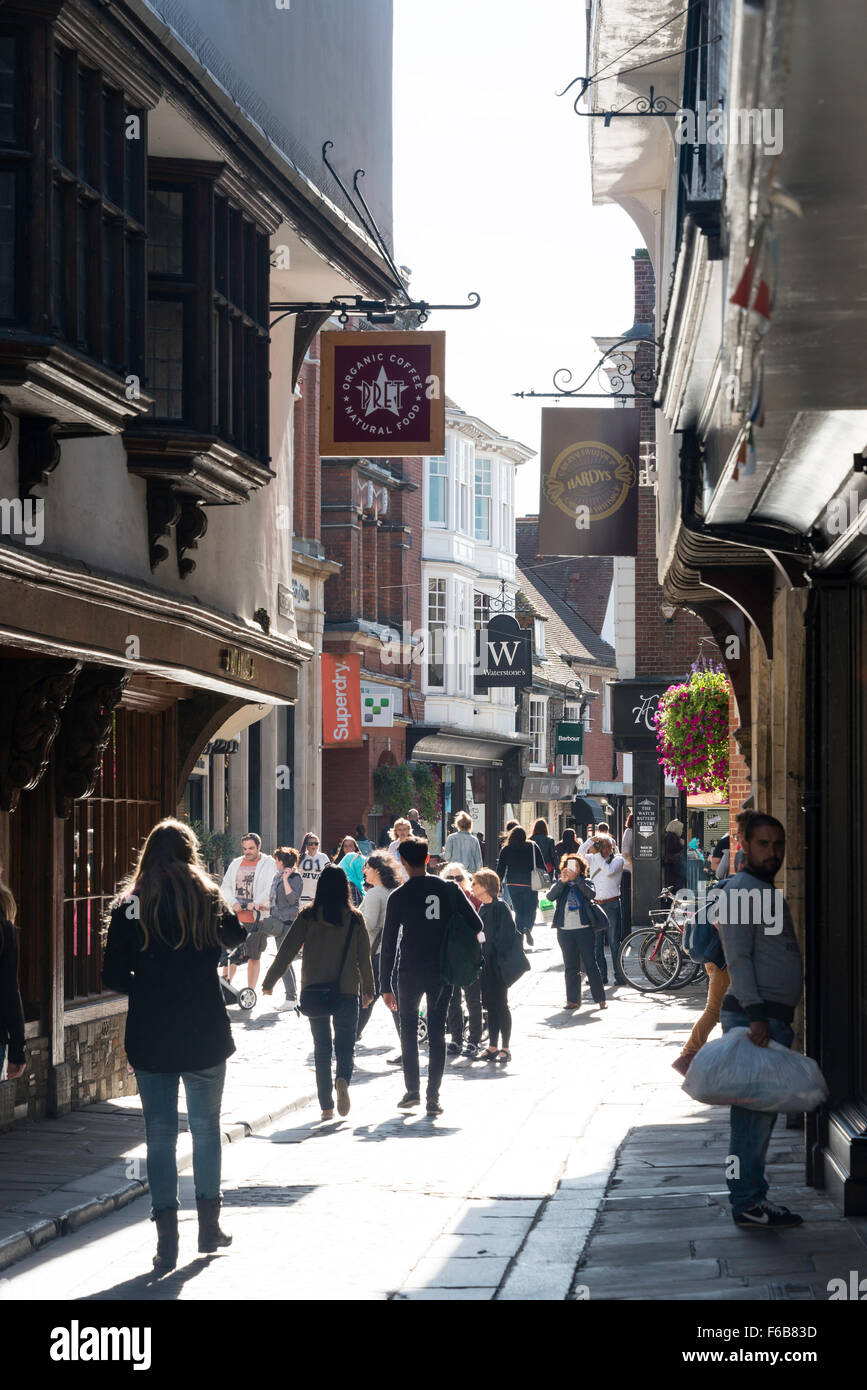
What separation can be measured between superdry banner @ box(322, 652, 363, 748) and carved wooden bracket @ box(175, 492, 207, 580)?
25.5 m

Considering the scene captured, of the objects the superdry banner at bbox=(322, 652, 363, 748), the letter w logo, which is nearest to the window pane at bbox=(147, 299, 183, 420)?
the superdry banner at bbox=(322, 652, 363, 748)

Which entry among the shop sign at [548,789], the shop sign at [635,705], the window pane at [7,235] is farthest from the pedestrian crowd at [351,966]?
the shop sign at [548,789]

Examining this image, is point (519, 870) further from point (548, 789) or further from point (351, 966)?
point (548, 789)

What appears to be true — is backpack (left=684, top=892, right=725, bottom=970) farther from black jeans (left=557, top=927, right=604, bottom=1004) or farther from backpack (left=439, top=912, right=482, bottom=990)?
black jeans (left=557, top=927, right=604, bottom=1004)

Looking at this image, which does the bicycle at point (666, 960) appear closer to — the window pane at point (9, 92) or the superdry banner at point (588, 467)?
the superdry banner at point (588, 467)

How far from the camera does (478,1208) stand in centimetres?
938

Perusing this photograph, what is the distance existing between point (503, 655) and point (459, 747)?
2.90 metres

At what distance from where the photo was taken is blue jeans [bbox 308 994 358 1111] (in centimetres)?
1245

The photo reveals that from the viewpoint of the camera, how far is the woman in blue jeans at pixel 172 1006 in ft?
26.5

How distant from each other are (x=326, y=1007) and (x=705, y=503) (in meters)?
4.34

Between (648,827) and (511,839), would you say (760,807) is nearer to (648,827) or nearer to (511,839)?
(511,839)

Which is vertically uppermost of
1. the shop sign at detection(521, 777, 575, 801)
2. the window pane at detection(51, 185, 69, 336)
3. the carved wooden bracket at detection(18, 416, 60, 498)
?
the window pane at detection(51, 185, 69, 336)

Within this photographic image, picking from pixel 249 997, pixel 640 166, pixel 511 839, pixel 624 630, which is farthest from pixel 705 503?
pixel 624 630

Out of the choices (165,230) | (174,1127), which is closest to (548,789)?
(165,230)
